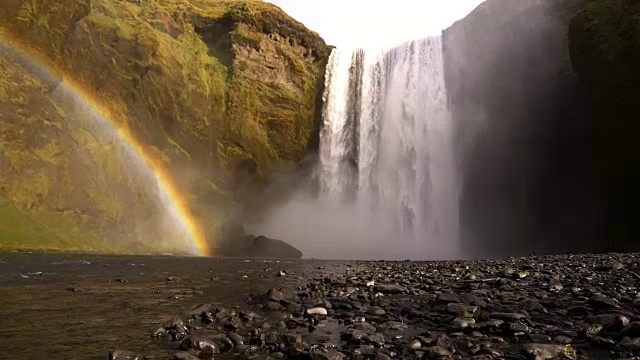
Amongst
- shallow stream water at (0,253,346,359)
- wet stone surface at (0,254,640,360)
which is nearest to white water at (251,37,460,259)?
shallow stream water at (0,253,346,359)

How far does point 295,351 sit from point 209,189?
42.4 metres

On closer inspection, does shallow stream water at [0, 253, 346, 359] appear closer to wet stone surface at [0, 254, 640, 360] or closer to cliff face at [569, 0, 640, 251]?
wet stone surface at [0, 254, 640, 360]

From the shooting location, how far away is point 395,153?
4728 centimetres

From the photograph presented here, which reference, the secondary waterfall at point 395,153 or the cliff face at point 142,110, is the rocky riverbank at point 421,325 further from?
the secondary waterfall at point 395,153

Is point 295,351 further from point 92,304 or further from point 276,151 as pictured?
point 276,151

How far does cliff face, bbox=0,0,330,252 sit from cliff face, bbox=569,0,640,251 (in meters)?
28.7

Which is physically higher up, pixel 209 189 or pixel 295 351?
pixel 209 189

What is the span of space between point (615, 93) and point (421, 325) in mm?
33492

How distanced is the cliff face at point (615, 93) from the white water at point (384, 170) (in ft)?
43.8

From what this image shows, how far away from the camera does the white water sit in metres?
44.6

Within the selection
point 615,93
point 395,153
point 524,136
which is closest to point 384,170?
point 395,153

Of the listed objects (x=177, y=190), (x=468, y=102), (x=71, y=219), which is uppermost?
(x=468, y=102)

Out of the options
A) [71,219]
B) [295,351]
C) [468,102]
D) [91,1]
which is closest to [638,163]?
[468,102]

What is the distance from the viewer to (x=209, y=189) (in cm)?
4666
